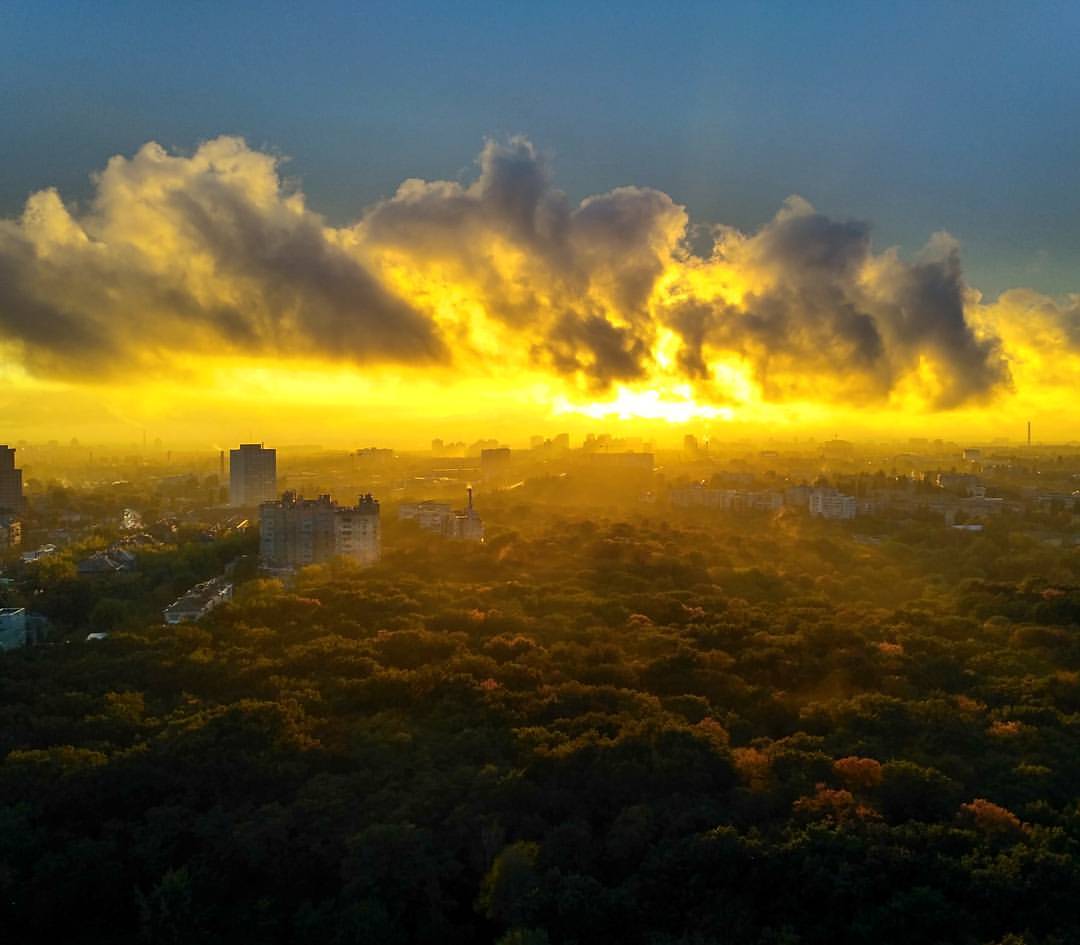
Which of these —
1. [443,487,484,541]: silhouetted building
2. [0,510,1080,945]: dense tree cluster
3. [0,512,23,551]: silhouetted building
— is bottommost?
[0,512,23,551]: silhouetted building

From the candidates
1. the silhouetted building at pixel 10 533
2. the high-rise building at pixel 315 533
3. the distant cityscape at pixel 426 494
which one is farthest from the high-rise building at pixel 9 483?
the high-rise building at pixel 315 533

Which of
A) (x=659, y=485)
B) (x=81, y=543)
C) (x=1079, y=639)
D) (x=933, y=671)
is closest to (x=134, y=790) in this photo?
(x=933, y=671)

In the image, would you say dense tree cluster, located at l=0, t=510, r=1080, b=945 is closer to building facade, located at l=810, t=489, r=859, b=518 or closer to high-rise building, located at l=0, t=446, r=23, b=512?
building facade, located at l=810, t=489, r=859, b=518

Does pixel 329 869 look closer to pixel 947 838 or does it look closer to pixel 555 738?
pixel 555 738

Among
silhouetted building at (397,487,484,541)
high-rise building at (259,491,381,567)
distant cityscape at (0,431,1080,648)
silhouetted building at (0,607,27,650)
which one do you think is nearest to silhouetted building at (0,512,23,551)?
distant cityscape at (0,431,1080,648)

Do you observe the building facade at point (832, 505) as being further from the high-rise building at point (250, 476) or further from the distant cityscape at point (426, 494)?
the high-rise building at point (250, 476)

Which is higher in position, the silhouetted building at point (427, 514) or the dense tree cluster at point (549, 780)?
the silhouetted building at point (427, 514)

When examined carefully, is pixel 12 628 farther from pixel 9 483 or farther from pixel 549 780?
pixel 9 483
